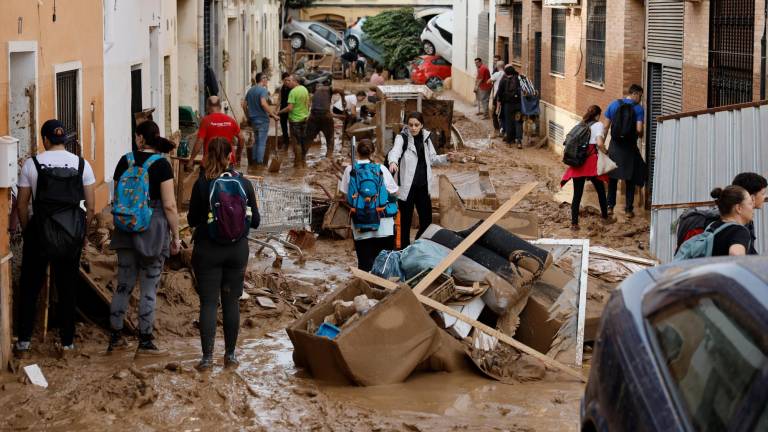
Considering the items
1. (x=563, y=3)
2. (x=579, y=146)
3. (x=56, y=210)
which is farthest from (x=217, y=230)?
(x=563, y=3)

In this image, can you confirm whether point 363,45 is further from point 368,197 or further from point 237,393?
point 237,393

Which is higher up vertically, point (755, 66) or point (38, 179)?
point (755, 66)

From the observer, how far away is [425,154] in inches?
477

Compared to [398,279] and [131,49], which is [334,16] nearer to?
[131,49]

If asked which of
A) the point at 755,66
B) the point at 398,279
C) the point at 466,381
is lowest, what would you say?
the point at 466,381

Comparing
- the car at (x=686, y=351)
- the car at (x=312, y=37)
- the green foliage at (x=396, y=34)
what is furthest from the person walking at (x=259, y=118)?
the car at (x=312, y=37)

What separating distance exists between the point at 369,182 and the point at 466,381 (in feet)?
9.17

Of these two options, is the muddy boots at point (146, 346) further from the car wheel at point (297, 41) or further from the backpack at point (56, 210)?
the car wheel at point (297, 41)

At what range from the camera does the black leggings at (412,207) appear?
12117 millimetres

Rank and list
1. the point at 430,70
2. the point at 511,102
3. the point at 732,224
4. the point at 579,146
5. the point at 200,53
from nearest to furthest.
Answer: the point at 732,224 → the point at 579,146 → the point at 200,53 → the point at 511,102 → the point at 430,70

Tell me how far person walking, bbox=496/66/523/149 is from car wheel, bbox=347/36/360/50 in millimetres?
25925

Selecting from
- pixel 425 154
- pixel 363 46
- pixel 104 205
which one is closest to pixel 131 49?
pixel 104 205

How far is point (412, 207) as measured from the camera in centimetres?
1227

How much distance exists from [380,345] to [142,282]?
1.93m
